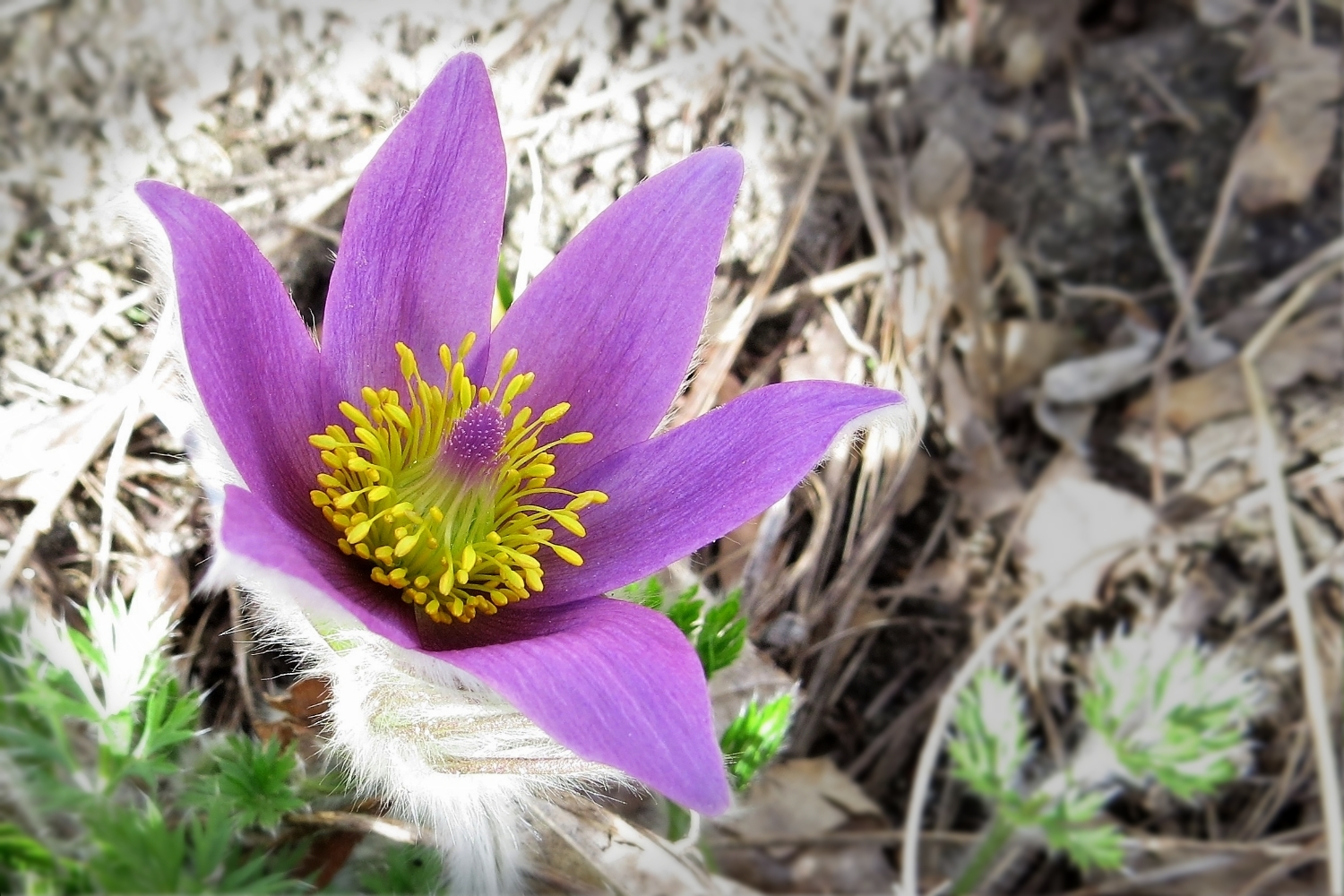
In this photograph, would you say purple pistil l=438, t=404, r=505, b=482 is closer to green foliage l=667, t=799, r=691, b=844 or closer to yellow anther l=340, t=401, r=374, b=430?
yellow anther l=340, t=401, r=374, b=430

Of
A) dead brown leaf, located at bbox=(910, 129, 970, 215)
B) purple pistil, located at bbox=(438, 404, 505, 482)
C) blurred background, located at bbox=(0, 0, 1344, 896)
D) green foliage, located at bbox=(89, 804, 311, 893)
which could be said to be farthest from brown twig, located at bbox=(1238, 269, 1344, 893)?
green foliage, located at bbox=(89, 804, 311, 893)

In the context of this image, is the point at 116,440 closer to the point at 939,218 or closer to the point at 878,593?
the point at 878,593

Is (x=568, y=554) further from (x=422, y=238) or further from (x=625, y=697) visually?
(x=422, y=238)

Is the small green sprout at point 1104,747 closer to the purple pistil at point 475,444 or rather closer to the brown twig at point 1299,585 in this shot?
the brown twig at point 1299,585

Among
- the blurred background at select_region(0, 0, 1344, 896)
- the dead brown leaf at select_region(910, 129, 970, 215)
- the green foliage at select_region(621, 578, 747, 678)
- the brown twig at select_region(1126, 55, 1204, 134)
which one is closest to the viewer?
the green foliage at select_region(621, 578, 747, 678)

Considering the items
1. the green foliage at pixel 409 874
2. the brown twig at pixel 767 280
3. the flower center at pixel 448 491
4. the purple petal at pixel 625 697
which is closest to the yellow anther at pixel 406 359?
the flower center at pixel 448 491
